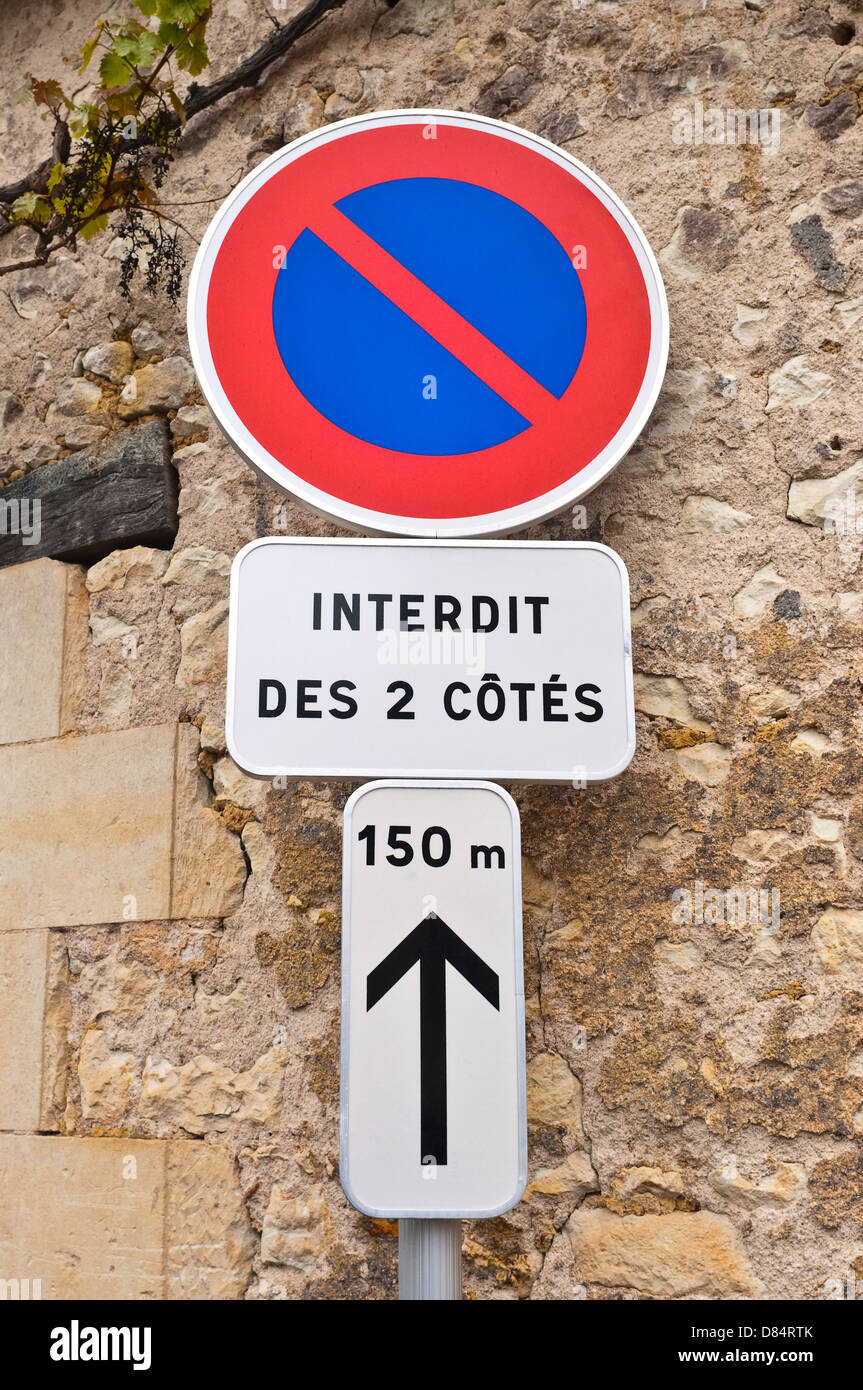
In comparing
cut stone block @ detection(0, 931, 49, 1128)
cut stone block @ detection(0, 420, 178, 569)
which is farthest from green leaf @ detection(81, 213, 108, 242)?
cut stone block @ detection(0, 931, 49, 1128)

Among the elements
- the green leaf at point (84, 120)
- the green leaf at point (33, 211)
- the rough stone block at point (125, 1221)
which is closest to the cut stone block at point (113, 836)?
the rough stone block at point (125, 1221)

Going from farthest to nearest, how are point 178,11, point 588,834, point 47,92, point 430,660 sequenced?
point 47,92 → point 178,11 → point 588,834 → point 430,660

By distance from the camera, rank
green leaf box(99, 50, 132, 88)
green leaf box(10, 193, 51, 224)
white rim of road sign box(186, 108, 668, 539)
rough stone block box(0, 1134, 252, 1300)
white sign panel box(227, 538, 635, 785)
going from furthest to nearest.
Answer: green leaf box(10, 193, 51, 224) < green leaf box(99, 50, 132, 88) < rough stone block box(0, 1134, 252, 1300) < white rim of road sign box(186, 108, 668, 539) < white sign panel box(227, 538, 635, 785)

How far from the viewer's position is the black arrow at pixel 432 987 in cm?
Answer: 123

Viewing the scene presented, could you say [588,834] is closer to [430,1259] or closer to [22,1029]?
[430,1259]

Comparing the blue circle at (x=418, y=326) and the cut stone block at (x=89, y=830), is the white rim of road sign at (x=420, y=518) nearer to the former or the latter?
the blue circle at (x=418, y=326)

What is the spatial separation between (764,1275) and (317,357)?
138 cm

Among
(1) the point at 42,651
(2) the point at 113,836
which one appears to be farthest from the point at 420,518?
(1) the point at 42,651

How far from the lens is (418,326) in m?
1.57

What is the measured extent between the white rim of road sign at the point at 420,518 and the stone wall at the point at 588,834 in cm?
19

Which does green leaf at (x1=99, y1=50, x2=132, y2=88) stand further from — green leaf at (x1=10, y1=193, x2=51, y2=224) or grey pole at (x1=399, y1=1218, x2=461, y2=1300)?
grey pole at (x1=399, y1=1218, x2=461, y2=1300)

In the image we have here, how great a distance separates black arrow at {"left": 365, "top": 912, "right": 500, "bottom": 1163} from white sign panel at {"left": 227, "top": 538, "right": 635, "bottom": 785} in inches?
7.9

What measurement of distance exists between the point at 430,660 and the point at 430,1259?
700 mm

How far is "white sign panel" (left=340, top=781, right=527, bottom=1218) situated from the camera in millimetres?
1223
